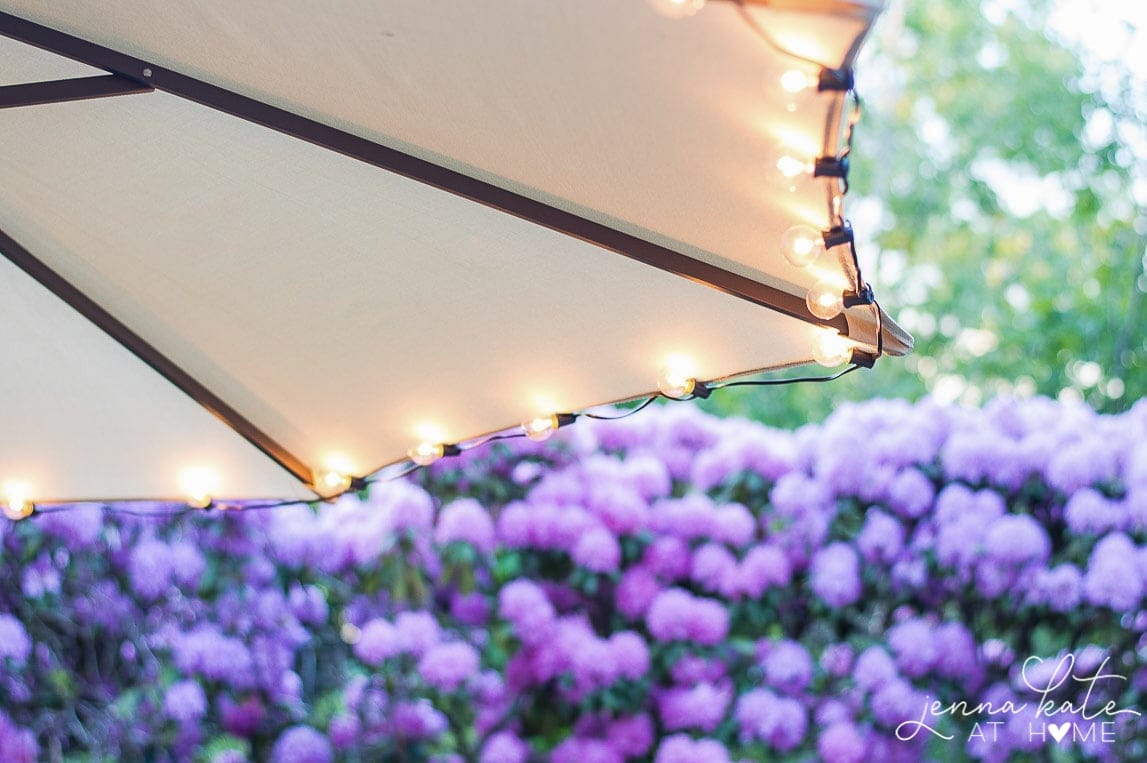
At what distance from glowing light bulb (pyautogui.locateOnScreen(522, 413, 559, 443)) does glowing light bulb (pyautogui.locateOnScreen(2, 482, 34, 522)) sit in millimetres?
1113

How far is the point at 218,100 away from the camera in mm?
1520

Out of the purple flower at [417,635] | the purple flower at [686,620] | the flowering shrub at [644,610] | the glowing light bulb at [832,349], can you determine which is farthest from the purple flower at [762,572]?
the glowing light bulb at [832,349]

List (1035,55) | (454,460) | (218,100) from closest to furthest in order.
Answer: (218,100) < (454,460) < (1035,55)

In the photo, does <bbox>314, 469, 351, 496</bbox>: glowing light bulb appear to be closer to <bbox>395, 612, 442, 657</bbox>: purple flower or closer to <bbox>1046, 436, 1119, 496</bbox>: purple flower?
<bbox>395, 612, 442, 657</bbox>: purple flower

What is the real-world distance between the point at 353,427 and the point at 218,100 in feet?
2.43

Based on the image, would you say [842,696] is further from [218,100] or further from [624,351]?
[218,100]

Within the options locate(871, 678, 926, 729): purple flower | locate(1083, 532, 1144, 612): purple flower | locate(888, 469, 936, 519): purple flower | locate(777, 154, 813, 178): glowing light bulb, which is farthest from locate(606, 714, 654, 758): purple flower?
locate(777, 154, 813, 178): glowing light bulb

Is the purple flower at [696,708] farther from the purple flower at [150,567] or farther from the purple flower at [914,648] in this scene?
the purple flower at [150,567]

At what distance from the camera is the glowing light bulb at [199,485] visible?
223 cm

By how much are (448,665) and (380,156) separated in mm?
2135

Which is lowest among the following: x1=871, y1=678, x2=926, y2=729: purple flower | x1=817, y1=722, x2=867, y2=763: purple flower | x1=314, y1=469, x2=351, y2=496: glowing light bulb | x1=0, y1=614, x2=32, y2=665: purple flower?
x1=817, y1=722, x2=867, y2=763: purple flower

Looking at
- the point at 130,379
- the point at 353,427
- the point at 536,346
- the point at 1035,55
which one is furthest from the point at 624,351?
the point at 1035,55

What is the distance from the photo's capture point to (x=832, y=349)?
4.89 feet

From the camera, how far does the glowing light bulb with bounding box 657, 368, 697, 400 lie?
5.44ft
